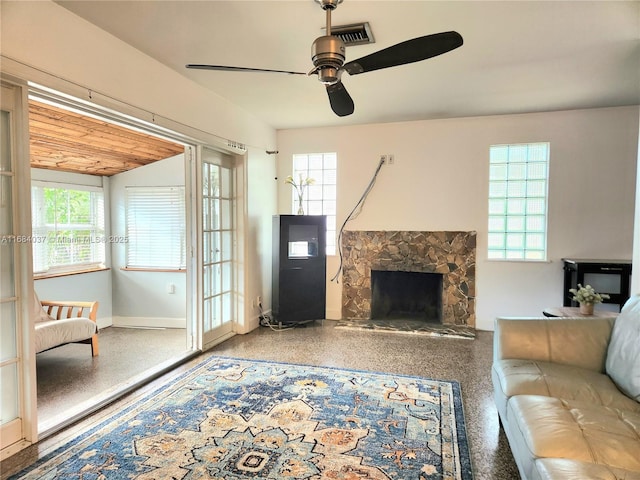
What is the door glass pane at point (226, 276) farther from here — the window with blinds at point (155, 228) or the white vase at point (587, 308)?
the white vase at point (587, 308)

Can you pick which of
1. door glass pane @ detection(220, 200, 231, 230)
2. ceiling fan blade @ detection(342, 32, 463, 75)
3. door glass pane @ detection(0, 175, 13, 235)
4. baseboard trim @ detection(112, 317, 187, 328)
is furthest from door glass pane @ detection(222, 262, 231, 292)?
ceiling fan blade @ detection(342, 32, 463, 75)

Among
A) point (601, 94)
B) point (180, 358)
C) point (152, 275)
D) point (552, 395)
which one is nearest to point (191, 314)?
point (180, 358)

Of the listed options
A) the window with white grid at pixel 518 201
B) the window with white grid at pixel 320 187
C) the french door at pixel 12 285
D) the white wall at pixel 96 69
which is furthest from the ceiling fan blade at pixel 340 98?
the window with white grid at pixel 518 201

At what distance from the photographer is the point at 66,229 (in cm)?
426

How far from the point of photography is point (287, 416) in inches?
93.3

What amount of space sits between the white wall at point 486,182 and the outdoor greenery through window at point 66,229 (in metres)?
2.37

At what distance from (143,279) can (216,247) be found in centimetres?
143

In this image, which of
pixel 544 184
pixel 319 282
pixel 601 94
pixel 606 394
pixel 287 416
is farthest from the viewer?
pixel 319 282

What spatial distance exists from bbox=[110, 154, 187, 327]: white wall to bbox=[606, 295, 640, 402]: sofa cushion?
422cm

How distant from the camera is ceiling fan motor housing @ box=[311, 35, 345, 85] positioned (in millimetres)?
1819

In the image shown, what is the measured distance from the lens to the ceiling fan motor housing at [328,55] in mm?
1819

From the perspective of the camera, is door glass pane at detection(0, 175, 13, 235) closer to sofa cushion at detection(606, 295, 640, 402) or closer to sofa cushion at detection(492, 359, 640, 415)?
sofa cushion at detection(492, 359, 640, 415)

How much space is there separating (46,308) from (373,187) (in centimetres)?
400

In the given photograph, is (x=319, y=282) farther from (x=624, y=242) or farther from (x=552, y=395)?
(x=624, y=242)
